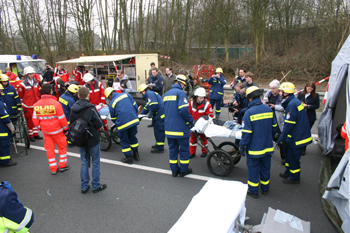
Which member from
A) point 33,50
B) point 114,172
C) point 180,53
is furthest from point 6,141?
point 33,50

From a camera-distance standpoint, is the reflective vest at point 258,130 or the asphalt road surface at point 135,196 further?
the reflective vest at point 258,130

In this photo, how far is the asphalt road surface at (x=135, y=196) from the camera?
3705 millimetres

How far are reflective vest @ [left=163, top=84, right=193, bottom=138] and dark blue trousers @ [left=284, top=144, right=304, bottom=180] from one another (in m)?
1.93

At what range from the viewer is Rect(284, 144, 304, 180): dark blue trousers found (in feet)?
14.8

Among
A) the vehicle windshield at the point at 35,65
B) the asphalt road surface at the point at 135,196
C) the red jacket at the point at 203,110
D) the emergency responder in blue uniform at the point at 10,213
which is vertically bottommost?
the asphalt road surface at the point at 135,196

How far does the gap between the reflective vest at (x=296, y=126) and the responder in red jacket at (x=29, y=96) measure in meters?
7.20

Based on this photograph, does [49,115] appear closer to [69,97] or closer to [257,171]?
[69,97]

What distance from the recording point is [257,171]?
4.14 m

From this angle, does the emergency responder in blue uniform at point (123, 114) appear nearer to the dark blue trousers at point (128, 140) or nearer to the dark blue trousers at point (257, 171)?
the dark blue trousers at point (128, 140)

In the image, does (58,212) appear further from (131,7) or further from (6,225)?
(131,7)

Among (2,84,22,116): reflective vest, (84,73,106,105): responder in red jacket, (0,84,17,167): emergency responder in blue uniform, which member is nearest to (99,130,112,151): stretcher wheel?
(84,73,106,105): responder in red jacket

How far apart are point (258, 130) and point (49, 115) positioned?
4132 mm

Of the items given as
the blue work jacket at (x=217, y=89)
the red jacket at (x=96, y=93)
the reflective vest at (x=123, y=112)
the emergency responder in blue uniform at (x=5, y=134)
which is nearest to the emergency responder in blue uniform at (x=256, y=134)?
the reflective vest at (x=123, y=112)

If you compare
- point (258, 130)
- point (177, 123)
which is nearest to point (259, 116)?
point (258, 130)
